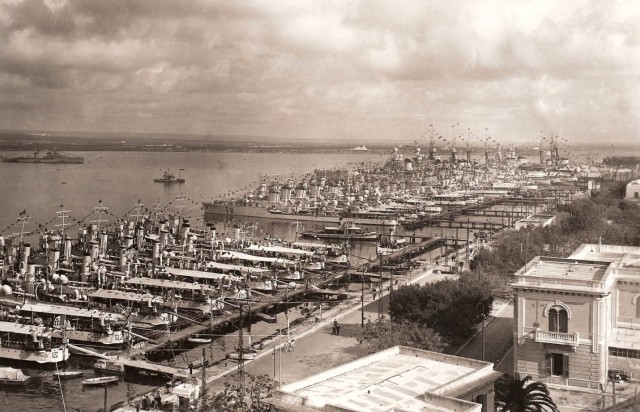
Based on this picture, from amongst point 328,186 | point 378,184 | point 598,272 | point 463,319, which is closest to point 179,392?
point 463,319

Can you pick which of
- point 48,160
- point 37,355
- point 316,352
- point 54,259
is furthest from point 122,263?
point 48,160

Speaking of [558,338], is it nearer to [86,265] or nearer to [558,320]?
[558,320]

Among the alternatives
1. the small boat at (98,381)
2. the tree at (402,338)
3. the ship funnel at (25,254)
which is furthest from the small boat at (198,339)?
the ship funnel at (25,254)

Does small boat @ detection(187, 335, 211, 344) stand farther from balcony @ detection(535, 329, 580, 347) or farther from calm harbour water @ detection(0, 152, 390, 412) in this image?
balcony @ detection(535, 329, 580, 347)

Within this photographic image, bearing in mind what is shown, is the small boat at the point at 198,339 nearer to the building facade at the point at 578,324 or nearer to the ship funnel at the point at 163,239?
the building facade at the point at 578,324

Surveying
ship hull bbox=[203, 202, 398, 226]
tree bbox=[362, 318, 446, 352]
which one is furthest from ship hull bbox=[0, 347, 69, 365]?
ship hull bbox=[203, 202, 398, 226]
